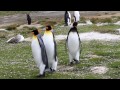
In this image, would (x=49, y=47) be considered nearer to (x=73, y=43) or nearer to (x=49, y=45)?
(x=49, y=45)

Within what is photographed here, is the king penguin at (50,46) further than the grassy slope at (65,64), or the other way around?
the king penguin at (50,46)

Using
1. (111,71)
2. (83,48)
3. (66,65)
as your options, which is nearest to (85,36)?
(83,48)

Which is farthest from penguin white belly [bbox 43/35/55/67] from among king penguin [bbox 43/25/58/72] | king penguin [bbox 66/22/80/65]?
king penguin [bbox 66/22/80/65]

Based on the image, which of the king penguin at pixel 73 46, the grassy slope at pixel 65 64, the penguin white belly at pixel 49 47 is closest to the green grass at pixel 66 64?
the grassy slope at pixel 65 64

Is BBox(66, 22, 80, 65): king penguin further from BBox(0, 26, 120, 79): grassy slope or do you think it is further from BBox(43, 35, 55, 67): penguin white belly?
BBox(43, 35, 55, 67): penguin white belly

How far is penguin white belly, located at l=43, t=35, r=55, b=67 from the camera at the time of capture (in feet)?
22.2

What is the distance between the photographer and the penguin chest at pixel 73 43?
8039 millimetres

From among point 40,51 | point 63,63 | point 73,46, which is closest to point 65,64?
point 63,63

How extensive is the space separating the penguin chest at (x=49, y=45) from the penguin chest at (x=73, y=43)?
1302 millimetres

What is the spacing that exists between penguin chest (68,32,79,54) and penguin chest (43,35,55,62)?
1302mm

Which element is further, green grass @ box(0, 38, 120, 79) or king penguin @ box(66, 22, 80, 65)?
king penguin @ box(66, 22, 80, 65)

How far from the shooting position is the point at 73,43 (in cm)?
811

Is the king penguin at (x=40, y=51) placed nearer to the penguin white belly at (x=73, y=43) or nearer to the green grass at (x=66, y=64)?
the green grass at (x=66, y=64)
